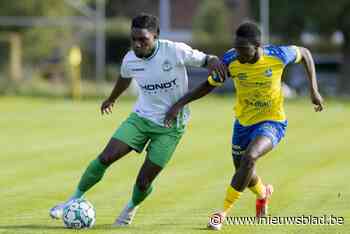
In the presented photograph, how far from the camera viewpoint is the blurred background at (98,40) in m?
47.9

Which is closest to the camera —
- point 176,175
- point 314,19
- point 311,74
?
point 311,74

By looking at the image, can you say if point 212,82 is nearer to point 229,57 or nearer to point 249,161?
point 229,57

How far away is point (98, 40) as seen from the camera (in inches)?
1978

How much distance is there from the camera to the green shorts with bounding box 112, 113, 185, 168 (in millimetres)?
10898

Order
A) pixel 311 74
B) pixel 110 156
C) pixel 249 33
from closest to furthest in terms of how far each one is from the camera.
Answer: pixel 249 33
pixel 110 156
pixel 311 74

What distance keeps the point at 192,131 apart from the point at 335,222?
15.6 meters

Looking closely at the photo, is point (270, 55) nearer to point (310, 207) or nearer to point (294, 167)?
point (310, 207)

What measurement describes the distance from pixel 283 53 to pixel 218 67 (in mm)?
830

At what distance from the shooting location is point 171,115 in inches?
426

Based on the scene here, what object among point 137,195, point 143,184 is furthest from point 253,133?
point 137,195

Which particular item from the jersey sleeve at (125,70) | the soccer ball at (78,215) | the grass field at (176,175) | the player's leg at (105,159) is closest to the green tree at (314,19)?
the grass field at (176,175)

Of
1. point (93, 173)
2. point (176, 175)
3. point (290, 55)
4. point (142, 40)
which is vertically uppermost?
point (142, 40)

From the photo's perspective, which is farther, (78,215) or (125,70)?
(125,70)

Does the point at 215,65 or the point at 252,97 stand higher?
the point at 215,65
